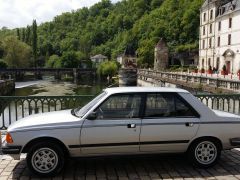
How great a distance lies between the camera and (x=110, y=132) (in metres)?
6.70

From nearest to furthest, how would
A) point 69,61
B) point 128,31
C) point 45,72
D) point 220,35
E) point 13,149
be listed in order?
point 13,149 → point 220,35 → point 45,72 → point 69,61 → point 128,31

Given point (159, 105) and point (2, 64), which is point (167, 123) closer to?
point (159, 105)

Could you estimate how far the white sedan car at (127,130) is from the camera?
6574 mm

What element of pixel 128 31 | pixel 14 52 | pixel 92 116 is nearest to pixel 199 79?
pixel 92 116

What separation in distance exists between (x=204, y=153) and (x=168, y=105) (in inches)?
50.9

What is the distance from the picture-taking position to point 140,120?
686 centimetres

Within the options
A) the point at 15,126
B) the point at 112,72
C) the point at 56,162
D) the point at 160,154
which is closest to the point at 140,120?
the point at 160,154

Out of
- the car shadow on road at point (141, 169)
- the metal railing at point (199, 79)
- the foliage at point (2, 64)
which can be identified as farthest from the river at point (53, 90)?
the car shadow on road at point (141, 169)

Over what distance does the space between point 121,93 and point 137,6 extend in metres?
166

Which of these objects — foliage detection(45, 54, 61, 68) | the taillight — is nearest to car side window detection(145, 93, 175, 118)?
the taillight

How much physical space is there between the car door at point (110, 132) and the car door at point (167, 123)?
0.62 ft

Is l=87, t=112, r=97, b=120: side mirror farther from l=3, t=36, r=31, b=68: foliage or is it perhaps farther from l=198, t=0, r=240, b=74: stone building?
l=3, t=36, r=31, b=68: foliage

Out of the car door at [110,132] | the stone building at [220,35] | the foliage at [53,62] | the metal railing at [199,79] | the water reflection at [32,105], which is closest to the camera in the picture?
the car door at [110,132]

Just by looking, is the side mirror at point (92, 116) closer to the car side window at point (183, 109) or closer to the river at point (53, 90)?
the car side window at point (183, 109)
